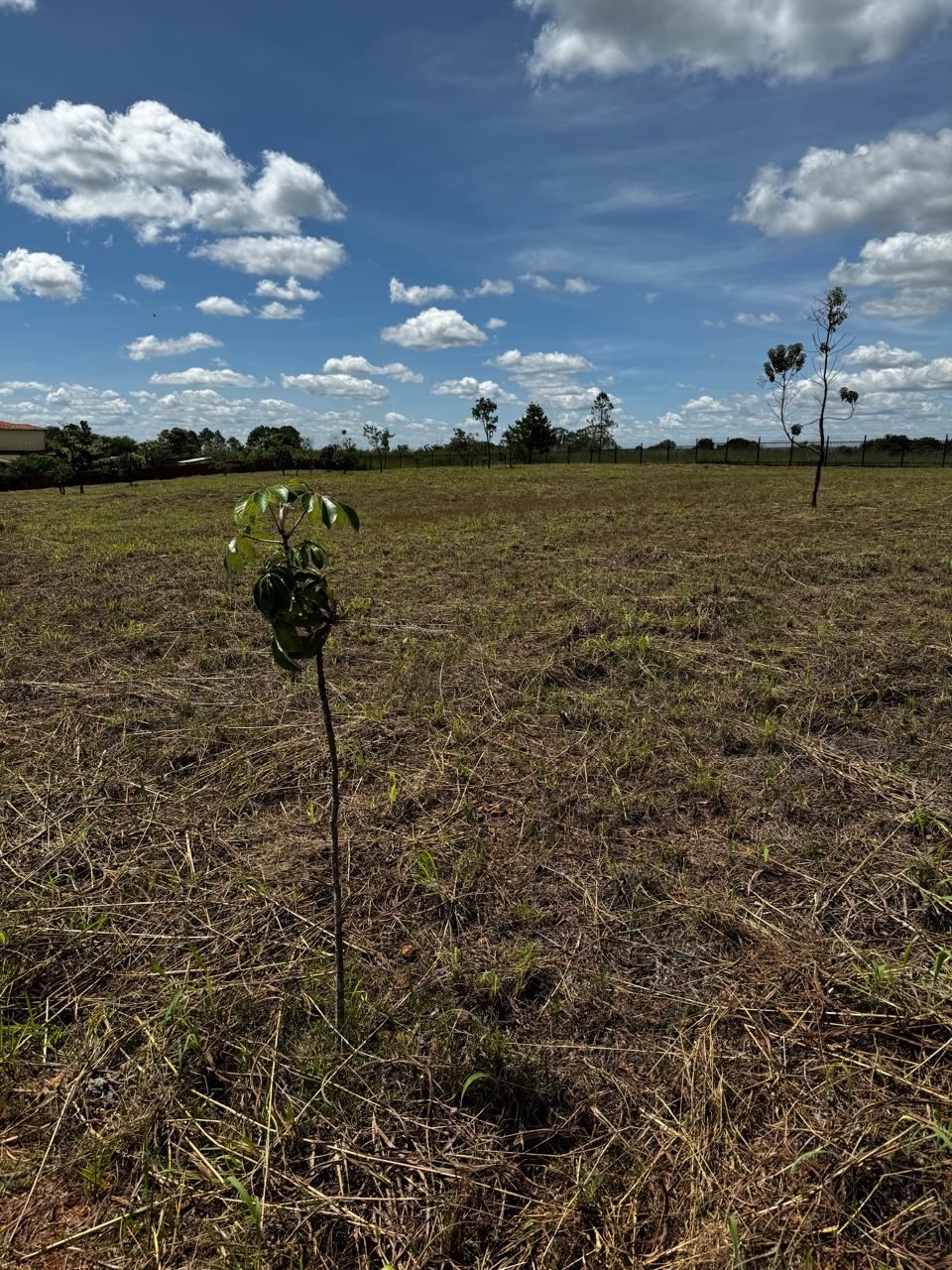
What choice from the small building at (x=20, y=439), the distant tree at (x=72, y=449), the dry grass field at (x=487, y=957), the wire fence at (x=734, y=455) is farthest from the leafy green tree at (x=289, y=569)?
the small building at (x=20, y=439)

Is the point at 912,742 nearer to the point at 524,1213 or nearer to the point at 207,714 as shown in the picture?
the point at 524,1213

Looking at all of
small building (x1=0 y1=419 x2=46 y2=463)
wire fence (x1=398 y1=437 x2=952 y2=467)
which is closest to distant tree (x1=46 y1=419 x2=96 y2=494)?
wire fence (x1=398 y1=437 x2=952 y2=467)

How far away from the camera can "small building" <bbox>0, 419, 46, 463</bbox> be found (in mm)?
50594

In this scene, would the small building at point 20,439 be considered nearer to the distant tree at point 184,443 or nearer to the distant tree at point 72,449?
the distant tree at point 184,443

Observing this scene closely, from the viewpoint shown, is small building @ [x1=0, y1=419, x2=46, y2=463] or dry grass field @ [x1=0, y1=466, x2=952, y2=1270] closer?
dry grass field @ [x1=0, y1=466, x2=952, y2=1270]

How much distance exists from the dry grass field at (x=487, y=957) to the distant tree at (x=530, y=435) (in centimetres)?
3537

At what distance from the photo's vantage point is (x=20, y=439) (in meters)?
51.4

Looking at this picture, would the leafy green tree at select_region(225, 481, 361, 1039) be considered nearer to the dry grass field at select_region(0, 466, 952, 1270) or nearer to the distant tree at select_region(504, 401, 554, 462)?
the dry grass field at select_region(0, 466, 952, 1270)

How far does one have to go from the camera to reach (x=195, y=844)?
8.68 ft

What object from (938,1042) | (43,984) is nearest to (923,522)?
(938,1042)

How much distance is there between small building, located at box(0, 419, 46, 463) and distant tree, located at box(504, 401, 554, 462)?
36.8 m

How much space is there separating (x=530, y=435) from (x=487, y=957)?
3842 centimetres

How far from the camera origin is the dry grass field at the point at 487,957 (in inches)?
55.2

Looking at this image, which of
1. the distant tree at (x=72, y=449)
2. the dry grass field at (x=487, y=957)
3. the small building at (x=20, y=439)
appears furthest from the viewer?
the small building at (x=20, y=439)
